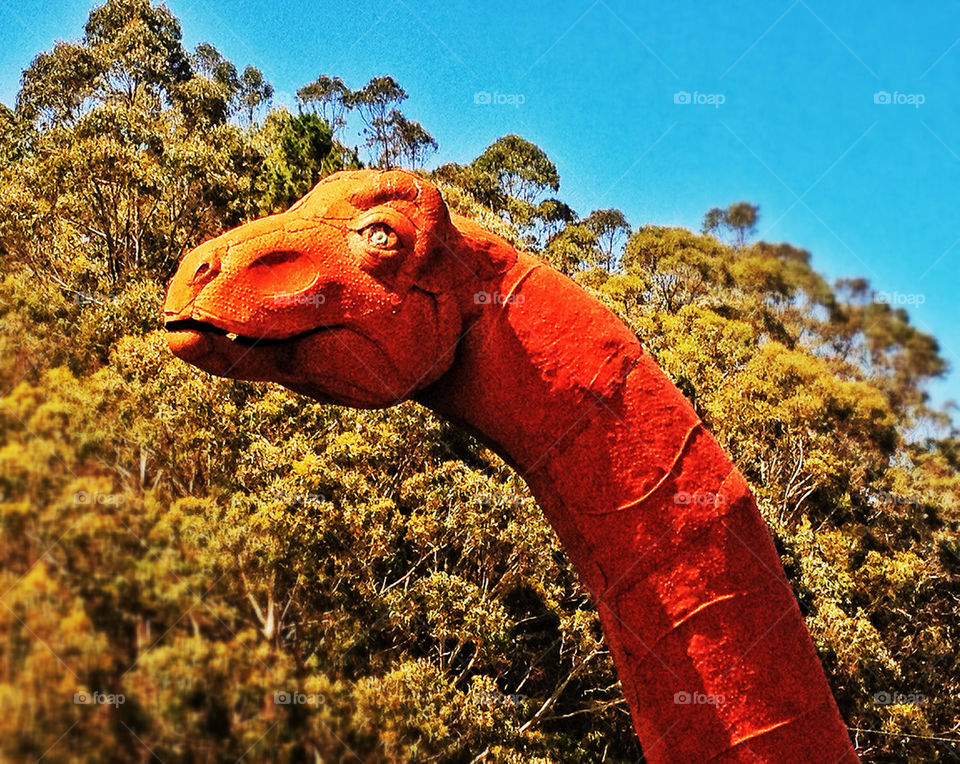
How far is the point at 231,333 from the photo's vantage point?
12.0 feet

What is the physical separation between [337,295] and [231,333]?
46 cm

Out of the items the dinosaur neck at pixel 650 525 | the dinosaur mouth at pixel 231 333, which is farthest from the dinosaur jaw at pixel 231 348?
the dinosaur neck at pixel 650 525

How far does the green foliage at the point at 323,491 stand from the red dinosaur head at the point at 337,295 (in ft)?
1.86

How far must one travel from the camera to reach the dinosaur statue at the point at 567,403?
12.4ft

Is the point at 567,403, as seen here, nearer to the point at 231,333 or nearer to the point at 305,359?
the point at 305,359

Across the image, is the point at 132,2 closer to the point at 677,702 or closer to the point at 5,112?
the point at 5,112

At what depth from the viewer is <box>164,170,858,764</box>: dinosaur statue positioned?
3787mm

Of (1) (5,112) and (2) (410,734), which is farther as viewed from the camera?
(1) (5,112)

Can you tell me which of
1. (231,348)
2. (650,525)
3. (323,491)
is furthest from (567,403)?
(323,491)

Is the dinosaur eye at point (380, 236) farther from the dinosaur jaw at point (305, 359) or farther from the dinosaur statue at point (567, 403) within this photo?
the dinosaur jaw at point (305, 359)

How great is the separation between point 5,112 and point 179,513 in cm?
2266

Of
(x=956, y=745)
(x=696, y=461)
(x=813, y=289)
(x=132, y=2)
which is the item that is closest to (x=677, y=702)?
(x=696, y=461)

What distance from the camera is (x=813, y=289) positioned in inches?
1057

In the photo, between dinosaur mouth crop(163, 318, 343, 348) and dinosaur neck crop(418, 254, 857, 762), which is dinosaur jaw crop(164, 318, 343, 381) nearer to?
dinosaur mouth crop(163, 318, 343, 348)
